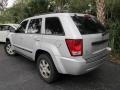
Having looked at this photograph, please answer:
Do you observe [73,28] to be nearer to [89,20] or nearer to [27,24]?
[89,20]

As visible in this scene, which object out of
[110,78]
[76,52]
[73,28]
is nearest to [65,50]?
[76,52]

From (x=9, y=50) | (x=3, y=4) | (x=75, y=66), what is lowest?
(x=9, y=50)

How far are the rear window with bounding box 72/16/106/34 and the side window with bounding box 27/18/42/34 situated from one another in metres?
1.12

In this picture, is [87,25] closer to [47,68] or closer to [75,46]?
[75,46]

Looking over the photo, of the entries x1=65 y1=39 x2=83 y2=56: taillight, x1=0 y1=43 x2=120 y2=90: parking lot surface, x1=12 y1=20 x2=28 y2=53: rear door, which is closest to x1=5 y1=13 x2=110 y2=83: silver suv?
x1=65 y1=39 x2=83 y2=56: taillight

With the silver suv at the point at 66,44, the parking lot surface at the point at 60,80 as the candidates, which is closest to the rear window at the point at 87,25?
the silver suv at the point at 66,44

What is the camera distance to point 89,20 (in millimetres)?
4199

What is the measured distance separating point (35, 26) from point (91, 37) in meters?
1.82

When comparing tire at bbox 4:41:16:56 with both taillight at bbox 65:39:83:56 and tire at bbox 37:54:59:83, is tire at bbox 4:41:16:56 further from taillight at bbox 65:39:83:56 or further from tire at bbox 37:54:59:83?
taillight at bbox 65:39:83:56

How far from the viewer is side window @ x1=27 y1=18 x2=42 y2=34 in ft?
14.7

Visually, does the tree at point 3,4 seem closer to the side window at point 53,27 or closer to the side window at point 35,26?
the side window at point 35,26

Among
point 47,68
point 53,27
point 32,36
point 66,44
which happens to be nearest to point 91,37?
point 66,44

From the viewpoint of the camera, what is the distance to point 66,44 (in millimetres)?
3551

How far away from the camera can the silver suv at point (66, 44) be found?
353 centimetres
